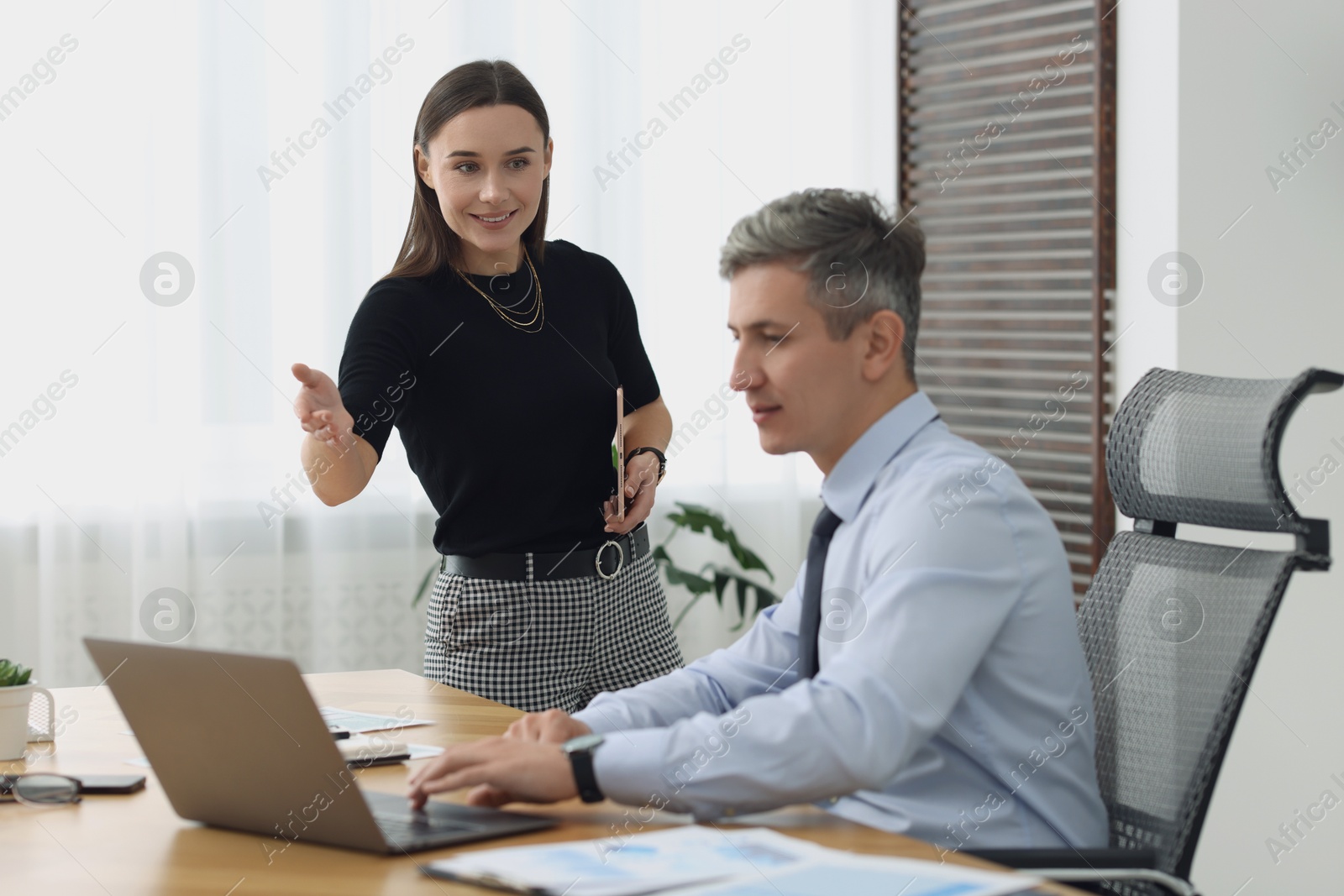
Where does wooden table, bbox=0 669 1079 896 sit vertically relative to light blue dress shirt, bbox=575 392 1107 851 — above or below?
below

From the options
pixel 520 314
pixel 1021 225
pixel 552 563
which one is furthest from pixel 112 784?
pixel 1021 225

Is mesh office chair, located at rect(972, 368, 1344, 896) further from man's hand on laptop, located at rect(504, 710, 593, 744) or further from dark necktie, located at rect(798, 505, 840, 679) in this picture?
man's hand on laptop, located at rect(504, 710, 593, 744)

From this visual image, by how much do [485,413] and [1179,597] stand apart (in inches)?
43.1

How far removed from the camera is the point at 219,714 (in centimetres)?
123

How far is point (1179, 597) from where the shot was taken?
149 centimetres

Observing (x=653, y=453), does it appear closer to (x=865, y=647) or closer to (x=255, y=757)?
(x=865, y=647)

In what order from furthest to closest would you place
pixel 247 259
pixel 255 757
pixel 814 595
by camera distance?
pixel 247 259 < pixel 814 595 < pixel 255 757

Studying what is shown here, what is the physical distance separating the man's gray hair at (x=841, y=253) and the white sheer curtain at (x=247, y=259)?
2227mm

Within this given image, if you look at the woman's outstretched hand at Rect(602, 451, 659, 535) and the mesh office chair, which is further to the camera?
the woman's outstretched hand at Rect(602, 451, 659, 535)

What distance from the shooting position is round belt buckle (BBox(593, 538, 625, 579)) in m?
2.15

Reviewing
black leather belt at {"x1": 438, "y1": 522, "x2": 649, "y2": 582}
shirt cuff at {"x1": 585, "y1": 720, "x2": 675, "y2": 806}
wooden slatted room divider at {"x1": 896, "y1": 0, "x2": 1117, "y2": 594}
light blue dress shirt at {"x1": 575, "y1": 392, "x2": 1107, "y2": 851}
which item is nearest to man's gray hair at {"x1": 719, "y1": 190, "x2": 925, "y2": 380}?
light blue dress shirt at {"x1": 575, "y1": 392, "x2": 1107, "y2": 851}

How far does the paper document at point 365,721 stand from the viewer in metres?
1.76

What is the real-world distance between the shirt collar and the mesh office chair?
0.29 meters

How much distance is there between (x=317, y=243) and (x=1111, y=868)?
9.29ft
